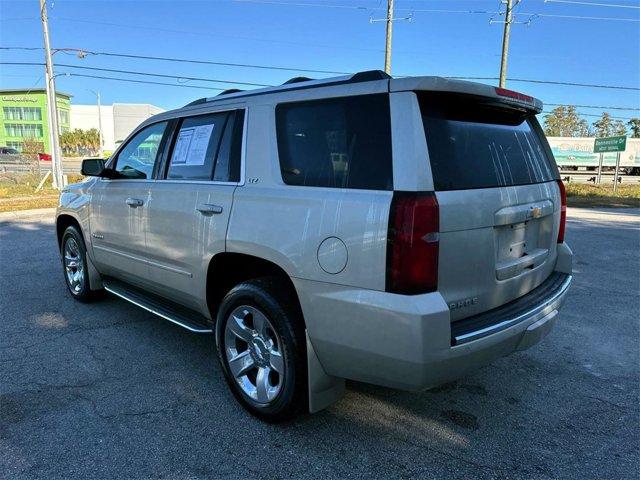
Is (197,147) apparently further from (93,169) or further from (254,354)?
(254,354)

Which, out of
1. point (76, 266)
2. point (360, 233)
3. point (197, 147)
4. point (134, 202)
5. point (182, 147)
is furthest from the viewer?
point (76, 266)

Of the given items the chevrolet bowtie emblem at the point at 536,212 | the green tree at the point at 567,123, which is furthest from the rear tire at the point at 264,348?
the green tree at the point at 567,123

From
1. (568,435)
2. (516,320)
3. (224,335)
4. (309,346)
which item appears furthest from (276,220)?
(568,435)

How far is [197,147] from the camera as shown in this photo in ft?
12.0

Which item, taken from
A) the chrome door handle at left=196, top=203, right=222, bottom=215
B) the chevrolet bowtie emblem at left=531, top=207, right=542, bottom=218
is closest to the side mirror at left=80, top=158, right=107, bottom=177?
the chrome door handle at left=196, top=203, right=222, bottom=215

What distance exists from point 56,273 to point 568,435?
6.32 metres

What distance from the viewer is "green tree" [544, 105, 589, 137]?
10075 centimetres

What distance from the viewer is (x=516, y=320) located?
2.72 m

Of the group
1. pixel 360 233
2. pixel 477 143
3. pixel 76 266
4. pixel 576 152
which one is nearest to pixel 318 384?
pixel 360 233

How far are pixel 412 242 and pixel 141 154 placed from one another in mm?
2911

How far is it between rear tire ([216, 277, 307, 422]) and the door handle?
136 centimetres

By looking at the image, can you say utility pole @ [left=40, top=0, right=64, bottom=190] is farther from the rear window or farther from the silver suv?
the rear window

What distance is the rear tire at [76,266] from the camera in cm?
517

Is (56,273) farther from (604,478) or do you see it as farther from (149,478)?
(604,478)
